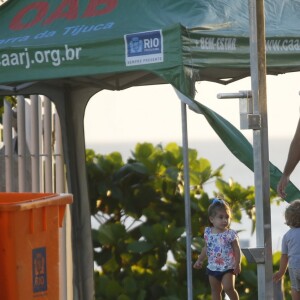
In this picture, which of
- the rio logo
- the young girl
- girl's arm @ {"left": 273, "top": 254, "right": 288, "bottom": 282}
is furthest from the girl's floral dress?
the rio logo

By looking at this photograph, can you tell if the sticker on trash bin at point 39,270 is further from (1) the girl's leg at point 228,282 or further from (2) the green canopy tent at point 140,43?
(1) the girl's leg at point 228,282

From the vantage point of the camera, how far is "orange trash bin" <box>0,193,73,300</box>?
572 centimetres

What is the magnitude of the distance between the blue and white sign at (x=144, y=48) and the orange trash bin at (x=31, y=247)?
45.3 inches

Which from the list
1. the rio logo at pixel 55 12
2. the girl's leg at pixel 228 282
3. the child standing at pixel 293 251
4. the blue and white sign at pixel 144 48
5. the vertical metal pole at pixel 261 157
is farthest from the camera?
the rio logo at pixel 55 12

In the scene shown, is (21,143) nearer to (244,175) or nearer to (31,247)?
(31,247)

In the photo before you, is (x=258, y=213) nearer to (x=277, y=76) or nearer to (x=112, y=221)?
(x=277, y=76)

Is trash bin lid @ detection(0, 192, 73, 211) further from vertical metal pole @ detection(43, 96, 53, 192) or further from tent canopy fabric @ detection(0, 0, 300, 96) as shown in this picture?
vertical metal pole @ detection(43, 96, 53, 192)

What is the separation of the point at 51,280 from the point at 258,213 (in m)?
1.40

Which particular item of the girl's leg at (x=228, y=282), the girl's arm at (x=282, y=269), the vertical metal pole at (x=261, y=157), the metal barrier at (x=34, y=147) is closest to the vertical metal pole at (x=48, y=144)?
the metal barrier at (x=34, y=147)

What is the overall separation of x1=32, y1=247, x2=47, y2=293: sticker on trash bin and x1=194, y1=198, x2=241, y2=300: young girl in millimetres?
1848

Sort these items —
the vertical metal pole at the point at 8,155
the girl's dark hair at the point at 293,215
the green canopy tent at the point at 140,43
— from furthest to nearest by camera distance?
the vertical metal pole at the point at 8,155, the girl's dark hair at the point at 293,215, the green canopy tent at the point at 140,43

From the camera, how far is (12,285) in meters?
5.73

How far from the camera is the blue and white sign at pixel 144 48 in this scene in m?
7.01

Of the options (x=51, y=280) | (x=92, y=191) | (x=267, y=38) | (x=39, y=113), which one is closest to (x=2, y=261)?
(x=51, y=280)
